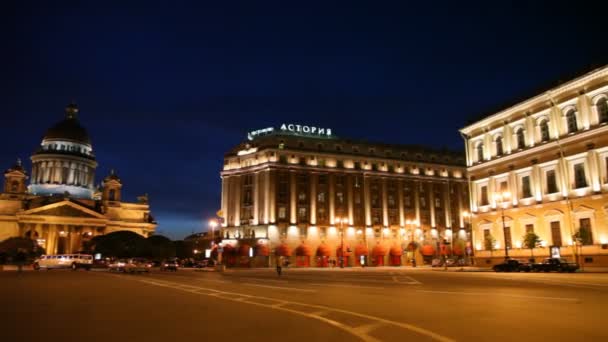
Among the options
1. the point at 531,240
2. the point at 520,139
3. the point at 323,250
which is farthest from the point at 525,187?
the point at 323,250

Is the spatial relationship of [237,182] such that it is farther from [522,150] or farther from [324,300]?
[324,300]

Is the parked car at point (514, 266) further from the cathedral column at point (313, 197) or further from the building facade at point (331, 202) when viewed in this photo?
the cathedral column at point (313, 197)

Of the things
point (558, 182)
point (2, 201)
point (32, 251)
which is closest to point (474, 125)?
point (558, 182)

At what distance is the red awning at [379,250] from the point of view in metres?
94.7

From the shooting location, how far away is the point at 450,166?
356 feet

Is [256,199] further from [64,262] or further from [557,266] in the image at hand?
[557,266]

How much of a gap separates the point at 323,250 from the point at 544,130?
4786cm

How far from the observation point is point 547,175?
172 feet

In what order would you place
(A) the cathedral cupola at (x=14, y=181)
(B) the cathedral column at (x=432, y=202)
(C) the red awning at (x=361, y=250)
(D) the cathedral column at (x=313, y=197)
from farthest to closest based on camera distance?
(A) the cathedral cupola at (x=14, y=181), (B) the cathedral column at (x=432, y=202), (C) the red awning at (x=361, y=250), (D) the cathedral column at (x=313, y=197)

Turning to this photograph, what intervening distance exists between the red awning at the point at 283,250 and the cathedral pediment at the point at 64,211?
57726 millimetres

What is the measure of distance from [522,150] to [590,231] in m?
12.4

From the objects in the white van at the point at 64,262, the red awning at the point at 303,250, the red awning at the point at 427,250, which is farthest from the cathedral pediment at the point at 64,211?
the red awning at the point at 427,250

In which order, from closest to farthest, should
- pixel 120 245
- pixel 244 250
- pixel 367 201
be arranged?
1. pixel 120 245
2. pixel 244 250
3. pixel 367 201

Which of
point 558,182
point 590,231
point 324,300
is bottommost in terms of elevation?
point 324,300
